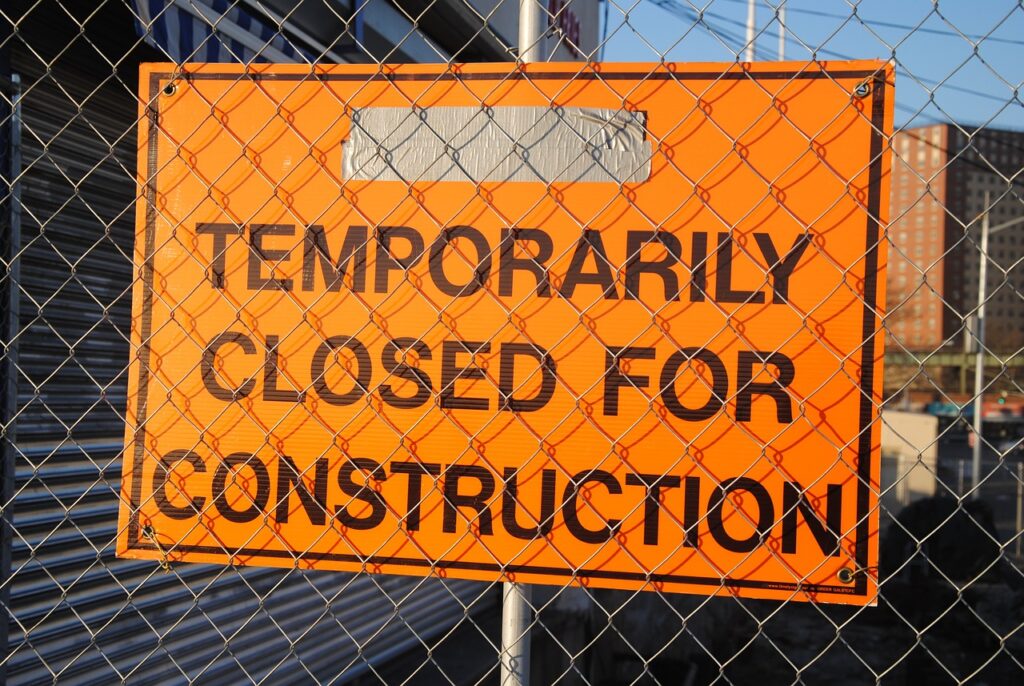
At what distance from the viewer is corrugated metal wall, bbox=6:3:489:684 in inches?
123

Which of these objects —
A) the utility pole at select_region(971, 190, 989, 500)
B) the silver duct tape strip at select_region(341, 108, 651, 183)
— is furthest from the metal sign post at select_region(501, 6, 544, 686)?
the utility pole at select_region(971, 190, 989, 500)

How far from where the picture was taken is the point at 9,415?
2.89 meters

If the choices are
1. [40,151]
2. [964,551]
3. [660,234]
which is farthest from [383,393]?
[964,551]

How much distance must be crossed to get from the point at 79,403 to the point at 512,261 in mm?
2245

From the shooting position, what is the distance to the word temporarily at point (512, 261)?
6.33 ft

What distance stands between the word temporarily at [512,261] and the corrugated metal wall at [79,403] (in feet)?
3.15

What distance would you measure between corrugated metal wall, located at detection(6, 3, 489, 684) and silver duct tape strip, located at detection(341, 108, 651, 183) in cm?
119

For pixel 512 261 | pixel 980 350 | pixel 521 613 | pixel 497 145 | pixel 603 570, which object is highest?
pixel 497 145

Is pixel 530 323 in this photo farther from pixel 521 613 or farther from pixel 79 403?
pixel 79 403

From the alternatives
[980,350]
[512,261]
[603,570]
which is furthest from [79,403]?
[980,350]

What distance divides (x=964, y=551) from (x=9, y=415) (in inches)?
447

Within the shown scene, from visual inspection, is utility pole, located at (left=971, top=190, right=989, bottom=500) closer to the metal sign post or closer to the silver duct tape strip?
the silver duct tape strip

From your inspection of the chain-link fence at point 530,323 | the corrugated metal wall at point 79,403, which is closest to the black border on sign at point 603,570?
the chain-link fence at point 530,323

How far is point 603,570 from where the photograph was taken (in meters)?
1.96
